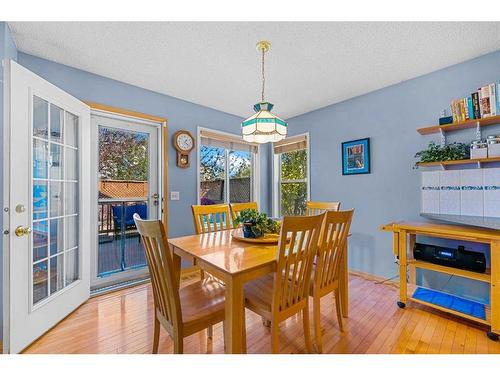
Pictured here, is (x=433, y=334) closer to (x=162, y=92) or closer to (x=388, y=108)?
(x=388, y=108)

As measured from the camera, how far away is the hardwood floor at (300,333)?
5.05 ft

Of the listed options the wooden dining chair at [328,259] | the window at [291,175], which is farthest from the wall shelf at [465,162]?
the window at [291,175]

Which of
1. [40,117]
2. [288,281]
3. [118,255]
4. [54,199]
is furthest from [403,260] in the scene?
[118,255]

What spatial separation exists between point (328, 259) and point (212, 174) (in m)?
2.22

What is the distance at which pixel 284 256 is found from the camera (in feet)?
4.05

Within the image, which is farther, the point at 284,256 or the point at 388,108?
the point at 388,108

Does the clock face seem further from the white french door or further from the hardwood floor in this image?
the hardwood floor

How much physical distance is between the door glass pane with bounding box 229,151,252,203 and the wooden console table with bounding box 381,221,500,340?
2.18m

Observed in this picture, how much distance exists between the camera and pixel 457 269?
5.95 ft

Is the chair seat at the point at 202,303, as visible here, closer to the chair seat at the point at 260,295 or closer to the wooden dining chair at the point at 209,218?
the chair seat at the point at 260,295

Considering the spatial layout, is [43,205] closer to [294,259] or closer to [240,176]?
[294,259]

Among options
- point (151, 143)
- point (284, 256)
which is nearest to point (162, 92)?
point (151, 143)

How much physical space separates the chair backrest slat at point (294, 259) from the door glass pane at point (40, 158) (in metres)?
1.87

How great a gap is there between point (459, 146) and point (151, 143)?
10.5 feet
